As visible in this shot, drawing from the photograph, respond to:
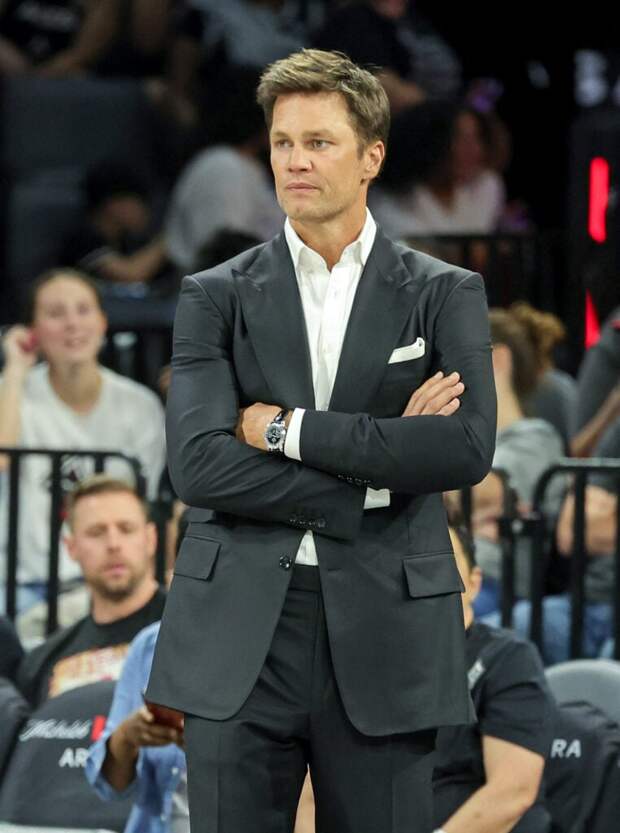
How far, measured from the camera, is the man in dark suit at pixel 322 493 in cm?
287

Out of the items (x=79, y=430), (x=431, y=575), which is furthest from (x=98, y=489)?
(x=431, y=575)

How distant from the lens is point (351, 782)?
288 cm

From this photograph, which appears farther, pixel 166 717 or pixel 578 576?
pixel 578 576

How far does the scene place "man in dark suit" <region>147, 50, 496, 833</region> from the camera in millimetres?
2873

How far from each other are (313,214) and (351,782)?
0.91 meters

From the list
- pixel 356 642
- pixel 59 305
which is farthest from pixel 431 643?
pixel 59 305

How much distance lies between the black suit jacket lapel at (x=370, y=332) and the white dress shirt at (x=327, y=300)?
0.08ft

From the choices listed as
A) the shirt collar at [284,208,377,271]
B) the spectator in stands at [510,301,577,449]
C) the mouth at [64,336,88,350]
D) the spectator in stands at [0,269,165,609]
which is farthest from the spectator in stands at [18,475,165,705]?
the shirt collar at [284,208,377,271]

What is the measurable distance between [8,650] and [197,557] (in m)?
2.62

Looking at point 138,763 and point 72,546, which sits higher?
point 72,546

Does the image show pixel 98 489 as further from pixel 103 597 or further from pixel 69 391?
pixel 69 391

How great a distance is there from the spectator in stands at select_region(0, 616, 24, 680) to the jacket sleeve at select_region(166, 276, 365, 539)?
2545 mm

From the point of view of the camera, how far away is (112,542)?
540cm

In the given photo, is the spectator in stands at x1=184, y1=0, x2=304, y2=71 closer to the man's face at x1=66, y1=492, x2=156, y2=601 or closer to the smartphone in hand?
the man's face at x1=66, y1=492, x2=156, y2=601
